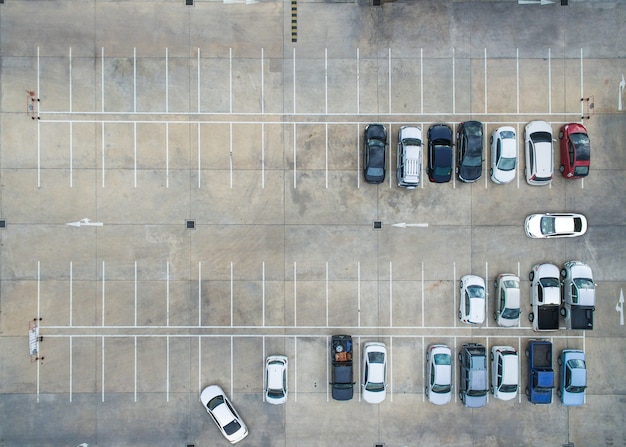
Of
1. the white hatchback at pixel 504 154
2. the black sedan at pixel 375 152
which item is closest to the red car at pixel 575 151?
the white hatchback at pixel 504 154

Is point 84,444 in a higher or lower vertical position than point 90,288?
lower

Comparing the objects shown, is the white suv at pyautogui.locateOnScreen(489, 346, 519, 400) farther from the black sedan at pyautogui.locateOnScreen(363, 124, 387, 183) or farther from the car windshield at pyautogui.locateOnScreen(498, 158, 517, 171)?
the black sedan at pyautogui.locateOnScreen(363, 124, 387, 183)

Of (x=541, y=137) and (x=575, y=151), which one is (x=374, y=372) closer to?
(x=541, y=137)

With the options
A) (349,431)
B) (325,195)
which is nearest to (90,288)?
(325,195)

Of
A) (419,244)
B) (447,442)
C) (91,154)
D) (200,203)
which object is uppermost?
(91,154)

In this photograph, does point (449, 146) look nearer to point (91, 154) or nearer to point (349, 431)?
point (349, 431)

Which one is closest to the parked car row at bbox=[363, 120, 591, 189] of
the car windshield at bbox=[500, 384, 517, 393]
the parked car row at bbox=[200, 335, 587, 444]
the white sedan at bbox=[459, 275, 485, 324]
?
the white sedan at bbox=[459, 275, 485, 324]

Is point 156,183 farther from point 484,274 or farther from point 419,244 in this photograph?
point 484,274
